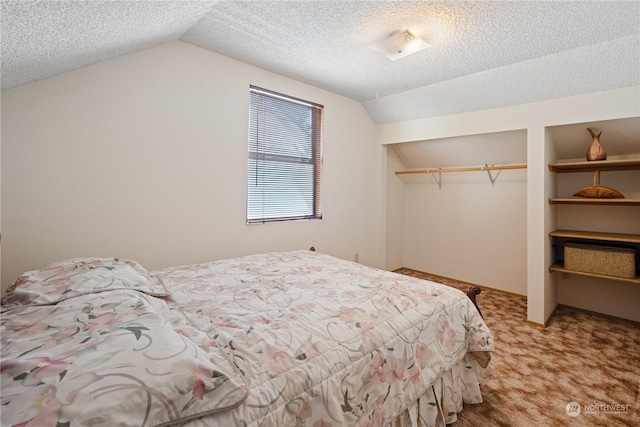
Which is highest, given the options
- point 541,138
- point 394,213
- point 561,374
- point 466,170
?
point 541,138

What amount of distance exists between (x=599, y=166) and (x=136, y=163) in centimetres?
389

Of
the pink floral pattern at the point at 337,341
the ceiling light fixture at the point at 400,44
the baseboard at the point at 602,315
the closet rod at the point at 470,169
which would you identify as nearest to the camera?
the pink floral pattern at the point at 337,341

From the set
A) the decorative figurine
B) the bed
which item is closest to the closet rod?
the decorative figurine

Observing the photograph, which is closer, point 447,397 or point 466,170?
point 447,397

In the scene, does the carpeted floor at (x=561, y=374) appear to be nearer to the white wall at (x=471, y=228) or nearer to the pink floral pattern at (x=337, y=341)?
the pink floral pattern at (x=337, y=341)

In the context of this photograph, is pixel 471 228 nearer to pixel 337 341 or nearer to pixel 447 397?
pixel 447 397

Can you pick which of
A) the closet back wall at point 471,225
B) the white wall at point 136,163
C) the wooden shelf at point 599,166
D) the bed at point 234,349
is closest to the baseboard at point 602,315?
the closet back wall at point 471,225

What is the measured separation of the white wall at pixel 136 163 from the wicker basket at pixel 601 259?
2.58 m

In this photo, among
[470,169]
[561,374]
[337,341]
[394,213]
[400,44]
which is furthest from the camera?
[394,213]

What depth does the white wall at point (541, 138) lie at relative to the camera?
91.8 inches

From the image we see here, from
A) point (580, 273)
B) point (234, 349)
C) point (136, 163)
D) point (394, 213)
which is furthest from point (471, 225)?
point (136, 163)

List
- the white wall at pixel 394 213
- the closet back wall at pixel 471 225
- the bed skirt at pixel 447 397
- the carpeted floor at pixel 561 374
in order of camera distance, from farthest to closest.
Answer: the white wall at pixel 394 213 < the closet back wall at pixel 471 225 < the carpeted floor at pixel 561 374 < the bed skirt at pixel 447 397

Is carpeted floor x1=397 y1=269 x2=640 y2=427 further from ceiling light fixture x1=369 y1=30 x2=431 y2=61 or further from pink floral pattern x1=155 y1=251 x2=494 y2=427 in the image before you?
ceiling light fixture x1=369 y1=30 x2=431 y2=61

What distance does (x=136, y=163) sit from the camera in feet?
6.79
